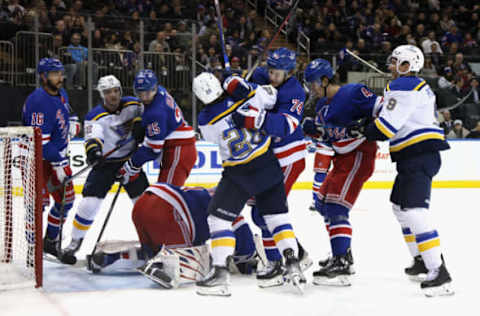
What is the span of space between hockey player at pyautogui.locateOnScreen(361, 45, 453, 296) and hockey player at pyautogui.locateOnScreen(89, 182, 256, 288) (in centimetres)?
95

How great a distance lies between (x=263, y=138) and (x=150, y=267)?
0.90m

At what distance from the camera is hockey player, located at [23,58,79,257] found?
3859 millimetres

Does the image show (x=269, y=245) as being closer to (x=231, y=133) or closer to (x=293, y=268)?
(x=293, y=268)

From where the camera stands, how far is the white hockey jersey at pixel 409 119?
3.15 metres

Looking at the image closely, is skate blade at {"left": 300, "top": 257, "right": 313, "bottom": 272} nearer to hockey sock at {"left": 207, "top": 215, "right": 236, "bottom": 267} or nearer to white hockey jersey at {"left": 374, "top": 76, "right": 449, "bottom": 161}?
hockey sock at {"left": 207, "top": 215, "right": 236, "bottom": 267}

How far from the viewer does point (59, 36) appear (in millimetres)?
7430

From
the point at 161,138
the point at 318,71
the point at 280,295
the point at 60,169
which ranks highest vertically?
the point at 318,71

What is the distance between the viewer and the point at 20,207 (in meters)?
4.17

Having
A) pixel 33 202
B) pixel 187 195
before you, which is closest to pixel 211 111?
pixel 187 195

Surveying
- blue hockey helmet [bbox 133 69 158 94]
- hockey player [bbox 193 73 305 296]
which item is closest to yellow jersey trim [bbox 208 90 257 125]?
hockey player [bbox 193 73 305 296]

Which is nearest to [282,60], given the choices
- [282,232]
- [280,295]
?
[282,232]

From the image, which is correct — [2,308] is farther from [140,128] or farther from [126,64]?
[126,64]

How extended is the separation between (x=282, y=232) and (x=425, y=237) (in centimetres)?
71

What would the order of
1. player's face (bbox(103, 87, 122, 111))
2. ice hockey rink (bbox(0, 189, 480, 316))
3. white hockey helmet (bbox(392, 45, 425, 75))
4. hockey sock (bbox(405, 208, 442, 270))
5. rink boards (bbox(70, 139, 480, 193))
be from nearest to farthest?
ice hockey rink (bbox(0, 189, 480, 316))
hockey sock (bbox(405, 208, 442, 270))
white hockey helmet (bbox(392, 45, 425, 75))
player's face (bbox(103, 87, 122, 111))
rink boards (bbox(70, 139, 480, 193))
